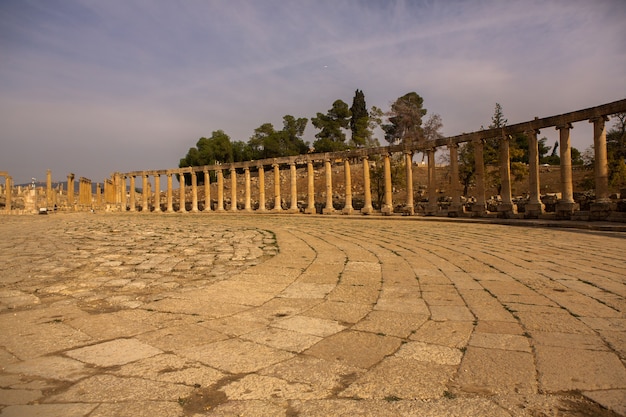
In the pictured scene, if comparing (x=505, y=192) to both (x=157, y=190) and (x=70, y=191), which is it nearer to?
(x=157, y=190)

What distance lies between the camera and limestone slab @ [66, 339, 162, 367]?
278 cm

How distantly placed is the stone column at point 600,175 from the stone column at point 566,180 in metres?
0.88

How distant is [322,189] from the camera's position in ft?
157

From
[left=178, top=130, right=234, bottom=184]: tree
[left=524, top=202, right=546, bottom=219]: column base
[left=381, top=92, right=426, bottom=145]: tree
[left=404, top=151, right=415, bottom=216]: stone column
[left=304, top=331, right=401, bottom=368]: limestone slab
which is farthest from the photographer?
[left=178, top=130, right=234, bottom=184]: tree

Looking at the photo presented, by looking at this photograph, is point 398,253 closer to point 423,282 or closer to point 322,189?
point 423,282

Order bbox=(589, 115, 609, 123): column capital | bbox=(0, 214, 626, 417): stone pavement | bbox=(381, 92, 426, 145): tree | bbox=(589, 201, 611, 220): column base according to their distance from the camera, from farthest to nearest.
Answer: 1. bbox=(381, 92, 426, 145): tree
2. bbox=(589, 115, 609, 123): column capital
3. bbox=(589, 201, 611, 220): column base
4. bbox=(0, 214, 626, 417): stone pavement

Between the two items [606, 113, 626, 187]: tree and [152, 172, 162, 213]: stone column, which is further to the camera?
[152, 172, 162, 213]: stone column

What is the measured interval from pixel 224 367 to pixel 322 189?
45252 mm

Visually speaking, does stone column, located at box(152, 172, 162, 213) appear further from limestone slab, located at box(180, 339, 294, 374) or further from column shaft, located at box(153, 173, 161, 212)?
limestone slab, located at box(180, 339, 294, 374)

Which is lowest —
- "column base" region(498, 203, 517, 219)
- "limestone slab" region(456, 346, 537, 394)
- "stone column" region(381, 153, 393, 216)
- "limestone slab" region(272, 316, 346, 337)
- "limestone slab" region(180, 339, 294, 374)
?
"limestone slab" region(456, 346, 537, 394)

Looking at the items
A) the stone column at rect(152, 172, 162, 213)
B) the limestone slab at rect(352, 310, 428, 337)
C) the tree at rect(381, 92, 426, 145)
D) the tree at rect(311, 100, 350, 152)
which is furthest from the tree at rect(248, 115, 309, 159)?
the limestone slab at rect(352, 310, 428, 337)

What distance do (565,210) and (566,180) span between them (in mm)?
1581

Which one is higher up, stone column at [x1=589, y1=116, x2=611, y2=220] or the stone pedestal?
stone column at [x1=589, y1=116, x2=611, y2=220]

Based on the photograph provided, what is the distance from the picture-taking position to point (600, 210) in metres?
16.2
